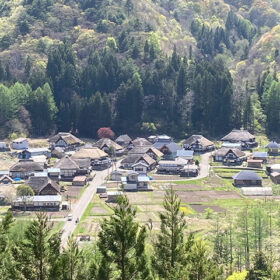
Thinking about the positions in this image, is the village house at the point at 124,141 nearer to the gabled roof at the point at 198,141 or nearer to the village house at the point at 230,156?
the gabled roof at the point at 198,141

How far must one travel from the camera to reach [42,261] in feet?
69.4

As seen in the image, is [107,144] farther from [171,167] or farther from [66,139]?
[171,167]

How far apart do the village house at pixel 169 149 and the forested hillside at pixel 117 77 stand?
40.2ft

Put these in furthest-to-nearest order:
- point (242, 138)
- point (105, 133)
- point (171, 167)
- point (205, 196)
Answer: point (105, 133) → point (242, 138) → point (171, 167) → point (205, 196)

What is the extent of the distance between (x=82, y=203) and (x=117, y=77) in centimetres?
5454

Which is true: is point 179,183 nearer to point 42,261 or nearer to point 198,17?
point 42,261

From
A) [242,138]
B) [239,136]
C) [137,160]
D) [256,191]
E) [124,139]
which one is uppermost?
[256,191]

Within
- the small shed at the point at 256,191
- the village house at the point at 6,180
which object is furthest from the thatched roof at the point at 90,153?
the small shed at the point at 256,191

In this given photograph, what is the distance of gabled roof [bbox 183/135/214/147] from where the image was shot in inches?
3632

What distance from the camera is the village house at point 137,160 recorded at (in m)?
79.9

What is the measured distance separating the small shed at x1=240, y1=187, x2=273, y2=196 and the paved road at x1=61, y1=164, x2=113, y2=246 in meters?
20.4

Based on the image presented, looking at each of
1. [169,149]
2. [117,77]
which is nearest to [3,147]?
[169,149]

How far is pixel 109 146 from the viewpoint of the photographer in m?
89.4

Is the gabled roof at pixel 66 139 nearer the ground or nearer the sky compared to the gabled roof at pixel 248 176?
nearer the ground
